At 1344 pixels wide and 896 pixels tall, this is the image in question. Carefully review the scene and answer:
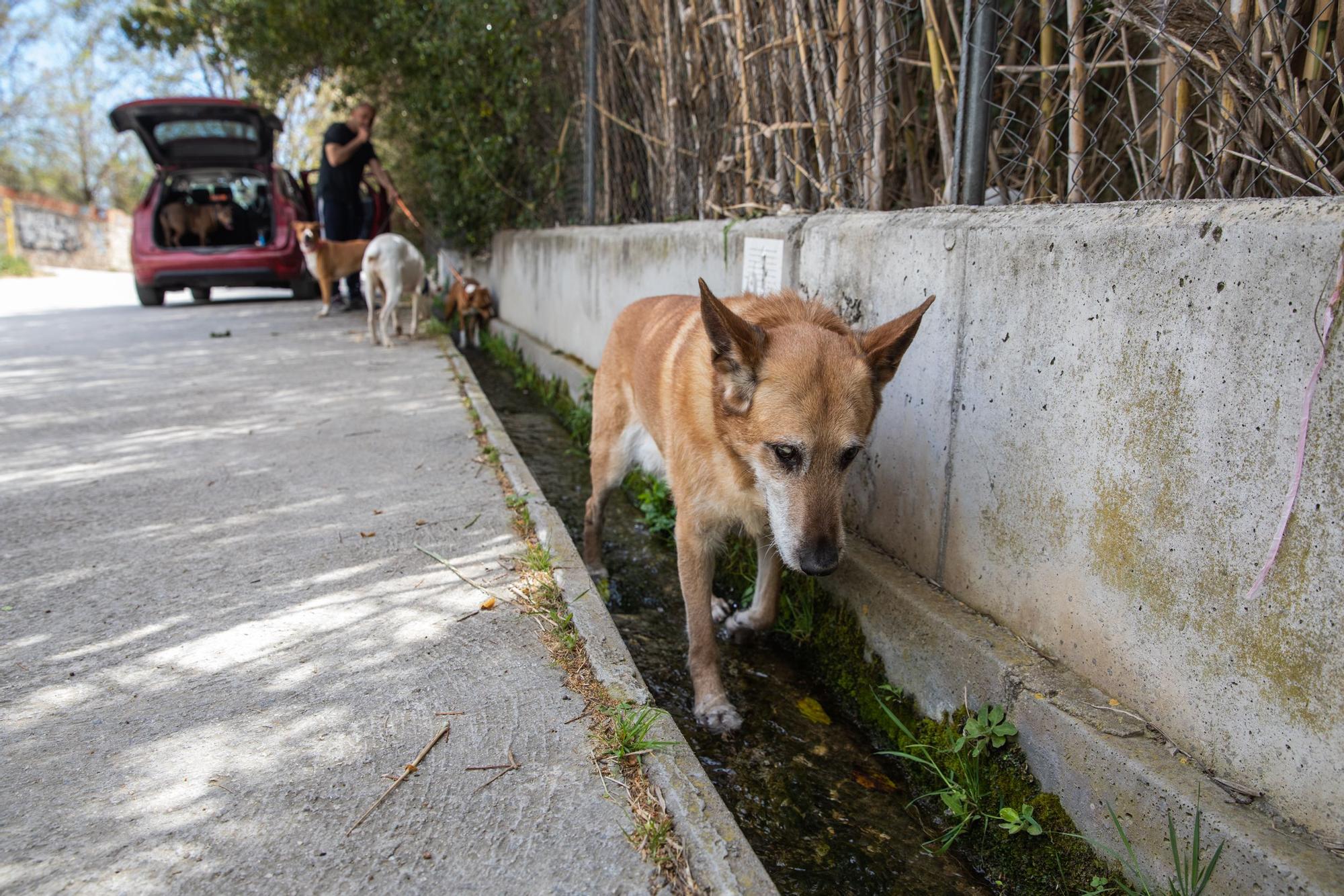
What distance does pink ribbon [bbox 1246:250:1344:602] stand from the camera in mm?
1640

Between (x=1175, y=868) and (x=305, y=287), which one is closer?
(x=1175, y=868)

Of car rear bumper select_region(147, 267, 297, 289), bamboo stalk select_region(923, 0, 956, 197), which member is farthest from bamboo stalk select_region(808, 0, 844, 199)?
car rear bumper select_region(147, 267, 297, 289)

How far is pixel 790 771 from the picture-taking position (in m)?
2.69

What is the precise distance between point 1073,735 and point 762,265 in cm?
274

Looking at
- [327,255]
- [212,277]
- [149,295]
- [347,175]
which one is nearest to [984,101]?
[327,255]

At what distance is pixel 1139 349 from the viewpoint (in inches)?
83.3

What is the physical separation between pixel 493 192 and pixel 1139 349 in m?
9.65

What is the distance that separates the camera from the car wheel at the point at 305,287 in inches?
530

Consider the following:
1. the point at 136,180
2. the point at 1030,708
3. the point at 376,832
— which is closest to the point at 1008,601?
the point at 1030,708

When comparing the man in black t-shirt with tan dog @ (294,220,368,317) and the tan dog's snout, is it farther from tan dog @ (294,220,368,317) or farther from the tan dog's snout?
the tan dog's snout

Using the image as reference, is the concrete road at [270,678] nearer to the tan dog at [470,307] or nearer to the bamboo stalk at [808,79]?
the bamboo stalk at [808,79]

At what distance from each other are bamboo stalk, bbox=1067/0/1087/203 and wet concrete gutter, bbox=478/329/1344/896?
4.95 feet

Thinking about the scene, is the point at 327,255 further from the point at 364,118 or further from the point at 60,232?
the point at 60,232

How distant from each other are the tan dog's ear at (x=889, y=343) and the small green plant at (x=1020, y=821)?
134 cm
